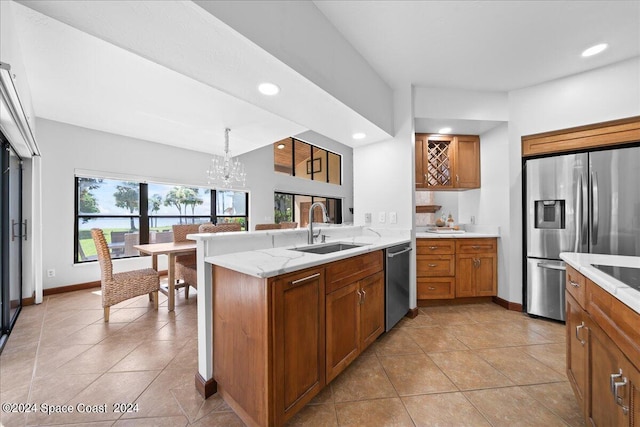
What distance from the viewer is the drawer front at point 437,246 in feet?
9.82

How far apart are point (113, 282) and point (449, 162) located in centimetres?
423

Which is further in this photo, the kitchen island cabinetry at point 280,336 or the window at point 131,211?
the window at point 131,211

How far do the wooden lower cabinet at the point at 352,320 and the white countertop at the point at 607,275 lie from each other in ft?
3.88

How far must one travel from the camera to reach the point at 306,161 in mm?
7367

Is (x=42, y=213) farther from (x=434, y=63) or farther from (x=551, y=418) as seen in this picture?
(x=551, y=418)

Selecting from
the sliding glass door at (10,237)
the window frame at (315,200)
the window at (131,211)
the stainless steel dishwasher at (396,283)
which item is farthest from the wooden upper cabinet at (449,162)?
the sliding glass door at (10,237)

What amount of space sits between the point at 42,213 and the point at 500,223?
6072 mm

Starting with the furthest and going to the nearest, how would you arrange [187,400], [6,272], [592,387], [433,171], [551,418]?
[433,171] < [6,272] < [187,400] < [551,418] < [592,387]

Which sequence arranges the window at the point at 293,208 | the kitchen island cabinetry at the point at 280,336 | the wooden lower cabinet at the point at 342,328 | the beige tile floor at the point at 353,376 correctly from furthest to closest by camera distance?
the window at the point at 293,208 < the wooden lower cabinet at the point at 342,328 < the beige tile floor at the point at 353,376 < the kitchen island cabinetry at the point at 280,336

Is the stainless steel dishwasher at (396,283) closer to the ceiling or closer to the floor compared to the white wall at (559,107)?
closer to the floor

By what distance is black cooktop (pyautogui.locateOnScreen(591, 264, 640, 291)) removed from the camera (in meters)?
0.98

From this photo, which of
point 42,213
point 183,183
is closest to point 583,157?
point 183,183

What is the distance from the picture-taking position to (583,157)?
245 centimetres

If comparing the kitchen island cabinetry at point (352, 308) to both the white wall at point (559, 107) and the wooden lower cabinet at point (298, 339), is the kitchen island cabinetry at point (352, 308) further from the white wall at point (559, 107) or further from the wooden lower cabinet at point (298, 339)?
the white wall at point (559, 107)
